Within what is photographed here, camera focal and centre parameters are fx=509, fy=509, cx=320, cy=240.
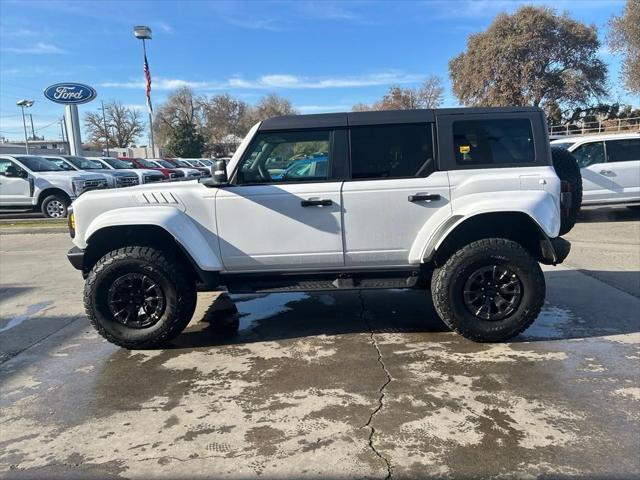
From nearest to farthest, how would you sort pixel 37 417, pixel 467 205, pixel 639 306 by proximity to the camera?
pixel 37 417 → pixel 467 205 → pixel 639 306

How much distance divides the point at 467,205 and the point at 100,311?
3301 millimetres

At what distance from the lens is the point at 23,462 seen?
292 centimetres

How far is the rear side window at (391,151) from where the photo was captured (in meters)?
4.45

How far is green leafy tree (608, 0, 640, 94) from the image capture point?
27.2 meters

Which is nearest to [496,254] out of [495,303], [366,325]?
[495,303]

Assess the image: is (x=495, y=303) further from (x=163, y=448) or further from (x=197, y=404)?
(x=163, y=448)

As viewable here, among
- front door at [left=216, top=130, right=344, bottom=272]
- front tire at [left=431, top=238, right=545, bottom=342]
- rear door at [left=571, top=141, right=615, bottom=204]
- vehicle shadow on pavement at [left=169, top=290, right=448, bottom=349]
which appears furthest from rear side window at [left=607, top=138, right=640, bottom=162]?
front door at [left=216, top=130, right=344, bottom=272]

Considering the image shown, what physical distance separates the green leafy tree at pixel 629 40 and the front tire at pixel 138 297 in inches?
1231

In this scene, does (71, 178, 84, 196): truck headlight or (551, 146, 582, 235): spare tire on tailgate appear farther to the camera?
(71, 178, 84, 196): truck headlight

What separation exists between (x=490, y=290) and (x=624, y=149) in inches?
332

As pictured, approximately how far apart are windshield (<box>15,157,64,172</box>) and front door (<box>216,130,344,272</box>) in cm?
1199

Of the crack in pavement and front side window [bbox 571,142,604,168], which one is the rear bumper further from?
front side window [bbox 571,142,604,168]

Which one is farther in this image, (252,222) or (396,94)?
(396,94)

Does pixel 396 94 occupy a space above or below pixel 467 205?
above
